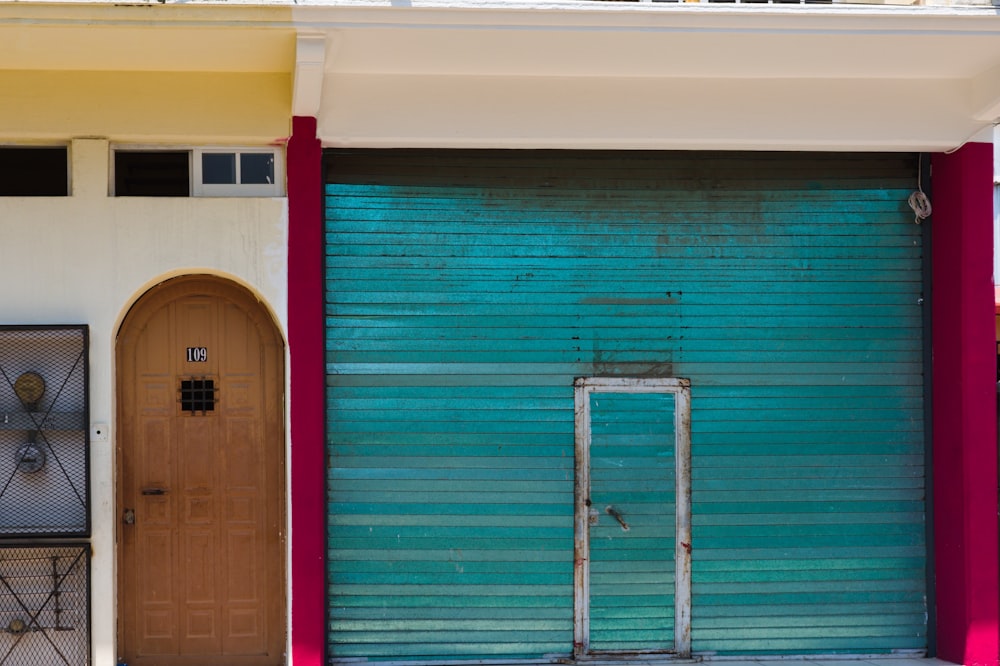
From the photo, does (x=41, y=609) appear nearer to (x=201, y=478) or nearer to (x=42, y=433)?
(x=42, y=433)

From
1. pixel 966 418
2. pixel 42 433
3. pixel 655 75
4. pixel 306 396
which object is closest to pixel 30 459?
pixel 42 433

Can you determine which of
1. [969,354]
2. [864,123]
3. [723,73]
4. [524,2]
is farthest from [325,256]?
[969,354]

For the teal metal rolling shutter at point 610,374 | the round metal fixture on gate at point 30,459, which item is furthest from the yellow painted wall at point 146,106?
the round metal fixture on gate at point 30,459

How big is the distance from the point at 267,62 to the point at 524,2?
172 centimetres

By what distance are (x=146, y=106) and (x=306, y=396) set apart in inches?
85.9

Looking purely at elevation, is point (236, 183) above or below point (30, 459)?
above

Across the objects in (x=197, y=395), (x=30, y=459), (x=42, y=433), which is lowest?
(x=30, y=459)

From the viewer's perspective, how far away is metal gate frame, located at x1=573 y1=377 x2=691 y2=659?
6.72 metres

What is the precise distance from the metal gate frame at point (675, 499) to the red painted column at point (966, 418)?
1816 millimetres

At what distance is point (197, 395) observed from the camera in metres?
6.58

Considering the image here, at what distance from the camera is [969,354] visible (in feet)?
22.0

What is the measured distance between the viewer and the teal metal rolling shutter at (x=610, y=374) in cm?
666

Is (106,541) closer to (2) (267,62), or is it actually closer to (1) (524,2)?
(2) (267,62)

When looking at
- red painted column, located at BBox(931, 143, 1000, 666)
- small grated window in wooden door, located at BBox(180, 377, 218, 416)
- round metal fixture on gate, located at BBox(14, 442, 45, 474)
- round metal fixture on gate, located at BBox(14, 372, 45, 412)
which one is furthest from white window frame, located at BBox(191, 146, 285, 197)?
red painted column, located at BBox(931, 143, 1000, 666)
